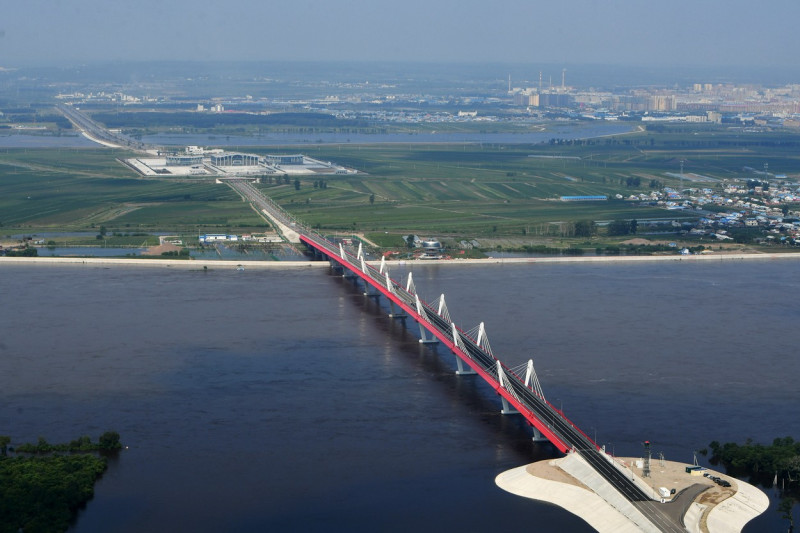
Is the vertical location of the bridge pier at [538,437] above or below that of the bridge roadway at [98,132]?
below

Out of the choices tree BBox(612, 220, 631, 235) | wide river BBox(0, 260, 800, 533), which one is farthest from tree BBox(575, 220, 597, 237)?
wide river BBox(0, 260, 800, 533)

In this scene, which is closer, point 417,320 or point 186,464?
point 186,464

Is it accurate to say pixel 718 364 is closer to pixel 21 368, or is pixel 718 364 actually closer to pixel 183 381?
pixel 183 381

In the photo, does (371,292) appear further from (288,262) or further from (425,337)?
(425,337)

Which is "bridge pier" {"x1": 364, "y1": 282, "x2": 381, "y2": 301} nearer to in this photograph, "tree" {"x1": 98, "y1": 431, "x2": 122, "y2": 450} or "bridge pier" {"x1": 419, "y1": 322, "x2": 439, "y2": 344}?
"bridge pier" {"x1": 419, "y1": 322, "x2": 439, "y2": 344}

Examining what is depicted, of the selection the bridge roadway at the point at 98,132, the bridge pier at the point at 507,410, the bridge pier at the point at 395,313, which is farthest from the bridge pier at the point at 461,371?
the bridge roadway at the point at 98,132

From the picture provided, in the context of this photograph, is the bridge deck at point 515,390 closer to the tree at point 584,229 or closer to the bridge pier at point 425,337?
the bridge pier at point 425,337

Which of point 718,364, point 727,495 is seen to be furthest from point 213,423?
point 718,364

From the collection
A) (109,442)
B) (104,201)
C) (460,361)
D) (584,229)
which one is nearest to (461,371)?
(460,361)
